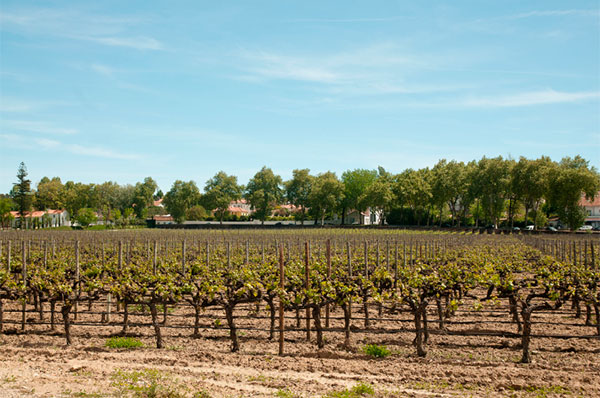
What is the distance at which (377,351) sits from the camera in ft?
33.0

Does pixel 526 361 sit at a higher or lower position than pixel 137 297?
lower

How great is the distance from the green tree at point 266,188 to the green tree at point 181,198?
11512 mm

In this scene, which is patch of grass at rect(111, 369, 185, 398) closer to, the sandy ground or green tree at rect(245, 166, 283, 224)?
the sandy ground

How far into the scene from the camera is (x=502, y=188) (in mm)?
62062

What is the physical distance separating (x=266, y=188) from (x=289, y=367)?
9408cm

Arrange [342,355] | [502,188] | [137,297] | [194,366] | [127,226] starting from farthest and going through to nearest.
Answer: [127,226] → [502,188] → [137,297] → [342,355] → [194,366]

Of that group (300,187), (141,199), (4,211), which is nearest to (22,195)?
(4,211)

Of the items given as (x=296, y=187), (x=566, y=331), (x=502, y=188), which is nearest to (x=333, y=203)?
(x=296, y=187)

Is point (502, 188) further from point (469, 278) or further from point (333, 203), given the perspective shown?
point (469, 278)

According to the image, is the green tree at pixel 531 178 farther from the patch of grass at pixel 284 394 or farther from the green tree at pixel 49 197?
the green tree at pixel 49 197

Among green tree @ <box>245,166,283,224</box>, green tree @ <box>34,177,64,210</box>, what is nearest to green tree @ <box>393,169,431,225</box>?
green tree @ <box>245,166,283,224</box>

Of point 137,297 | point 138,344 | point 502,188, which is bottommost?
point 138,344

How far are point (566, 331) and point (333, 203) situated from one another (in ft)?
243

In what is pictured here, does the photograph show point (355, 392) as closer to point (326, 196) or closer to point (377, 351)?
point (377, 351)
